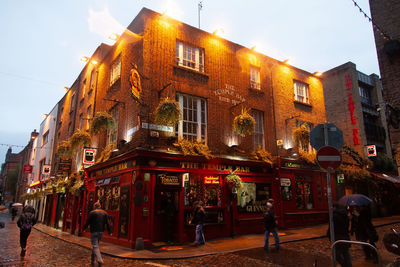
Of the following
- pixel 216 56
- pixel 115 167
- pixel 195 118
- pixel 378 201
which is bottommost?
pixel 378 201

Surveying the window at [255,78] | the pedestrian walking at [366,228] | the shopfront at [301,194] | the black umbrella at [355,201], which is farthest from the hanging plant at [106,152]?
the pedestrian walking at [366,228]

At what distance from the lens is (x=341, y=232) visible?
20.8 feet

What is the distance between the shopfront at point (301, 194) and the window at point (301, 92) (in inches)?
186

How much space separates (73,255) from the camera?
9.79 m

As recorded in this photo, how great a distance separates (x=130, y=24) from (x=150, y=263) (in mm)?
11952

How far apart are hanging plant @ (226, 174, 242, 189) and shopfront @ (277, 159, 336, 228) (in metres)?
3.48

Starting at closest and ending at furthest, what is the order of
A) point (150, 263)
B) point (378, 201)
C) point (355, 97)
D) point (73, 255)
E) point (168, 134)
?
1. point (150, 263)
2. point (73, 255)
3. point (168, 134)
4. point (378, 201)
5. point (355, 97)

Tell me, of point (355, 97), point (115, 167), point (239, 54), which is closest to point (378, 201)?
point (355, 97)

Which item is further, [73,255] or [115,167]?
[115,167]

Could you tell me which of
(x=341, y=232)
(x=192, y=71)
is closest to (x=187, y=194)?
(x=192, y=71)

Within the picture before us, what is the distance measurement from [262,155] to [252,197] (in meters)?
2.35

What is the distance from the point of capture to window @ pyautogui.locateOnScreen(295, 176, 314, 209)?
53.5ft

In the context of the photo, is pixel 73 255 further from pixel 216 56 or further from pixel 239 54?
pixel 239 54

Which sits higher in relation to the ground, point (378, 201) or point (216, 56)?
point (216, 56)
